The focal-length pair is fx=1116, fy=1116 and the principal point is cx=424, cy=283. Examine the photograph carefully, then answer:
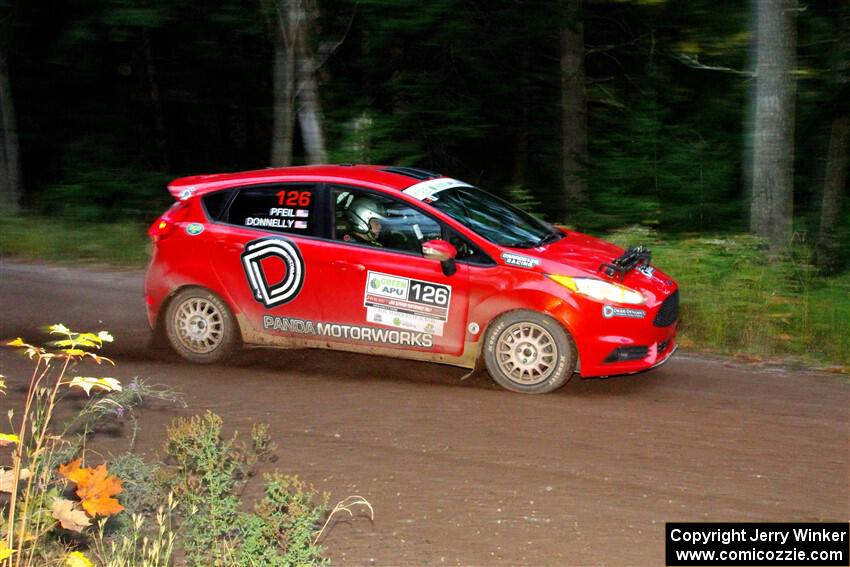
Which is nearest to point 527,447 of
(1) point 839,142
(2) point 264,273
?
(2) point 264,273

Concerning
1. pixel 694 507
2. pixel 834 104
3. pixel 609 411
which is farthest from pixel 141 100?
pixel 694 507

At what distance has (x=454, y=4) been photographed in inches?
716

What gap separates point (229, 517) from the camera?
18.2 feet

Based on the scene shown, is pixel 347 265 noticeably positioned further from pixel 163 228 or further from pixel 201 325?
pixel 163 228

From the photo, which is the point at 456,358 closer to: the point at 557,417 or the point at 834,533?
the point at 557,417

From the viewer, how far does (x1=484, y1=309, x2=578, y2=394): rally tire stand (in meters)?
8.45

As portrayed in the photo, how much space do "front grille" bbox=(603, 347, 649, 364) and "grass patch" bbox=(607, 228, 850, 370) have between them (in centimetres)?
185

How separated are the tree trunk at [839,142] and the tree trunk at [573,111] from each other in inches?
158

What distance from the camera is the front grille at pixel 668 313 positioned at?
8.62 meters

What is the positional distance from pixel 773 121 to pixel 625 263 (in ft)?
16.9

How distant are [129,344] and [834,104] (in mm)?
12084

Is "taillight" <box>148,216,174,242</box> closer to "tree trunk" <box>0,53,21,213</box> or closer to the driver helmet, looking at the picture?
the driver helmet

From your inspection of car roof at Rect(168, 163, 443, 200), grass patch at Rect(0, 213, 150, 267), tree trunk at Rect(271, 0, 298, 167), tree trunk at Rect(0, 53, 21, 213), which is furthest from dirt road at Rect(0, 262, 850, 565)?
tree trunk at Rect(0, 53, 21, 213)

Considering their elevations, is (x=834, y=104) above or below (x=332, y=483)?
above
